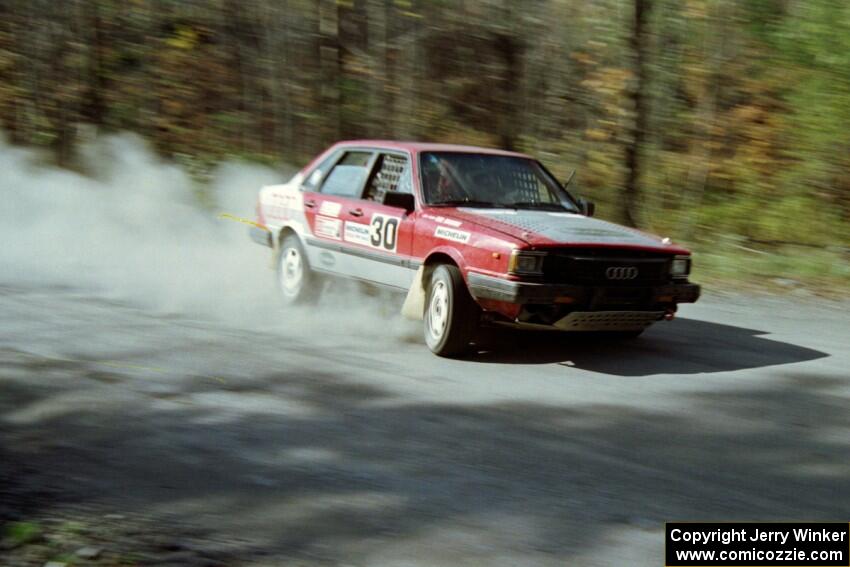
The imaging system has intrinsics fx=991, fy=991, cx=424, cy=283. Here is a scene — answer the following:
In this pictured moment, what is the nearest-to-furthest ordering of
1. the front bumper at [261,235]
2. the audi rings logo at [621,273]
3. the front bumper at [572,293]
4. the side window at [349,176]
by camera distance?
1. the front bumper at [572,293]
2. the audi rings logo at [621,273]
3. the side window at [349,176]
4. the front bumper at [261,235]

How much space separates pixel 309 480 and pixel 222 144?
49.0 ft

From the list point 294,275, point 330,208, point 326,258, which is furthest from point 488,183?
point 294,275

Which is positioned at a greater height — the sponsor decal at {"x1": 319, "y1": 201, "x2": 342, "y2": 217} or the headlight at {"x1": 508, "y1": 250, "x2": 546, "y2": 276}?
the sponsor decal at {"x1": 319, "y1": 201, "x2": 342, "y2": 217}

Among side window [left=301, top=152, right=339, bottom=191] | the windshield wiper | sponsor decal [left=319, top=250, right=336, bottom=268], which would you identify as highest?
side window [left=301, top=152, right=339, bottom=191]

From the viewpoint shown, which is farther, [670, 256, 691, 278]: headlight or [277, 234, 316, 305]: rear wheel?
[277, 234, 316, 305]: rear wheel

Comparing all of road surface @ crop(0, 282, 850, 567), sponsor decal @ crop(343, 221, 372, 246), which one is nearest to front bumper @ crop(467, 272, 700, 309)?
road surface @ crop(0, 282, 850, 567)

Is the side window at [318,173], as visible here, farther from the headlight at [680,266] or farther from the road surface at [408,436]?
the headlight at [680,266]

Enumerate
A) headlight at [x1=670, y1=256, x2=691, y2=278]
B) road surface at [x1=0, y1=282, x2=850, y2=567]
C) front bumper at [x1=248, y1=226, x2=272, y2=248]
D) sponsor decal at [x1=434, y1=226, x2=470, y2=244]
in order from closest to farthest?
road surface at [x1=0, y1=282, x2=850, y2=567], sponsor decal at [x1=434, y1=226, x2=470, y2=244], headlight at [x1=670, y1=256, x2=691, y2=278], front bumper at [x1=248, y1=226, x2=272, y2=248]

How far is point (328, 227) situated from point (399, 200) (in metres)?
1.27

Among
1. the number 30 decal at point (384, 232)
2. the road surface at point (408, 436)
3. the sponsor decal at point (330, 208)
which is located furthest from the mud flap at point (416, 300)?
the sponsor decal at point (330, 208)

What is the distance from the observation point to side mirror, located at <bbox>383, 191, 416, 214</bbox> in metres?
7.75

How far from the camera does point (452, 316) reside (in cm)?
700

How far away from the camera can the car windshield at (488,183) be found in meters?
7.87

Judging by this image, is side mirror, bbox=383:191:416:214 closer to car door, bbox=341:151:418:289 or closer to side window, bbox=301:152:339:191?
car door, bbox=341:151:418:289
